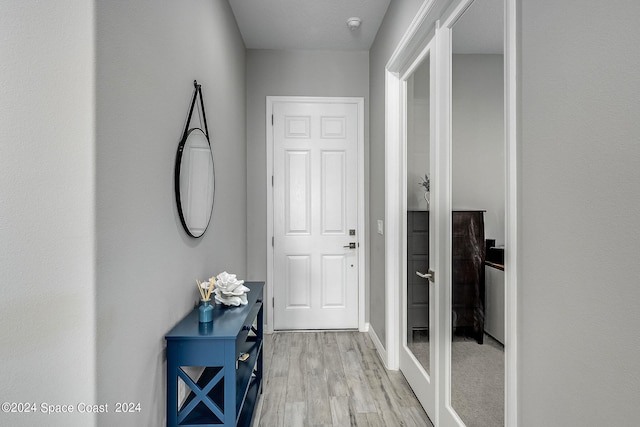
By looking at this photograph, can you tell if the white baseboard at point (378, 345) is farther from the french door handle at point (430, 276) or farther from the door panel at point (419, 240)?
the french door handle at point (430, 276)

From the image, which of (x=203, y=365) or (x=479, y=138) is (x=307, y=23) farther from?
(x=203, y=365)

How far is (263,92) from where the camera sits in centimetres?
366

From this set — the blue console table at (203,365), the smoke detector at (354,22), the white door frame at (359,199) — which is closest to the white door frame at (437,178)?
the smoke detector at (354,22)

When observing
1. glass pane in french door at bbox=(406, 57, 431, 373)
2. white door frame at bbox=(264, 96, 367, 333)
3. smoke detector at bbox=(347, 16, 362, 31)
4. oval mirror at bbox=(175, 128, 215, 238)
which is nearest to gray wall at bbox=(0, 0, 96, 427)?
oval mirror at bbox=(175, 128, 215, 238)

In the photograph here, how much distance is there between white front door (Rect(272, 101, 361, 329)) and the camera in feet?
12.0

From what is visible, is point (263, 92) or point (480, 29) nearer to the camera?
point (480, 29)

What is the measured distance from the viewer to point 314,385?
258cm

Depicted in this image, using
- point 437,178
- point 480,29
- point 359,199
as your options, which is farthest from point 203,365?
point 359,199

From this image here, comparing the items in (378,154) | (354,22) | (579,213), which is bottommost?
(579,213)

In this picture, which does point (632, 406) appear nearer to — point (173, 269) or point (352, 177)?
point (173, 269)

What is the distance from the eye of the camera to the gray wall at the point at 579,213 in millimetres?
809

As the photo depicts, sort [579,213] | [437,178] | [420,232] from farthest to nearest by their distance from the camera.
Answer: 1. [420,232]
2. [437,178]
3. [579,213]

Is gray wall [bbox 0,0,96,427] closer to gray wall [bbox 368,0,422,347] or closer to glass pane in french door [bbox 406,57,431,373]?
glass pane in french door [bbox 406,57,431,373]

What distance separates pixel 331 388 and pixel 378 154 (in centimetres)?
186
